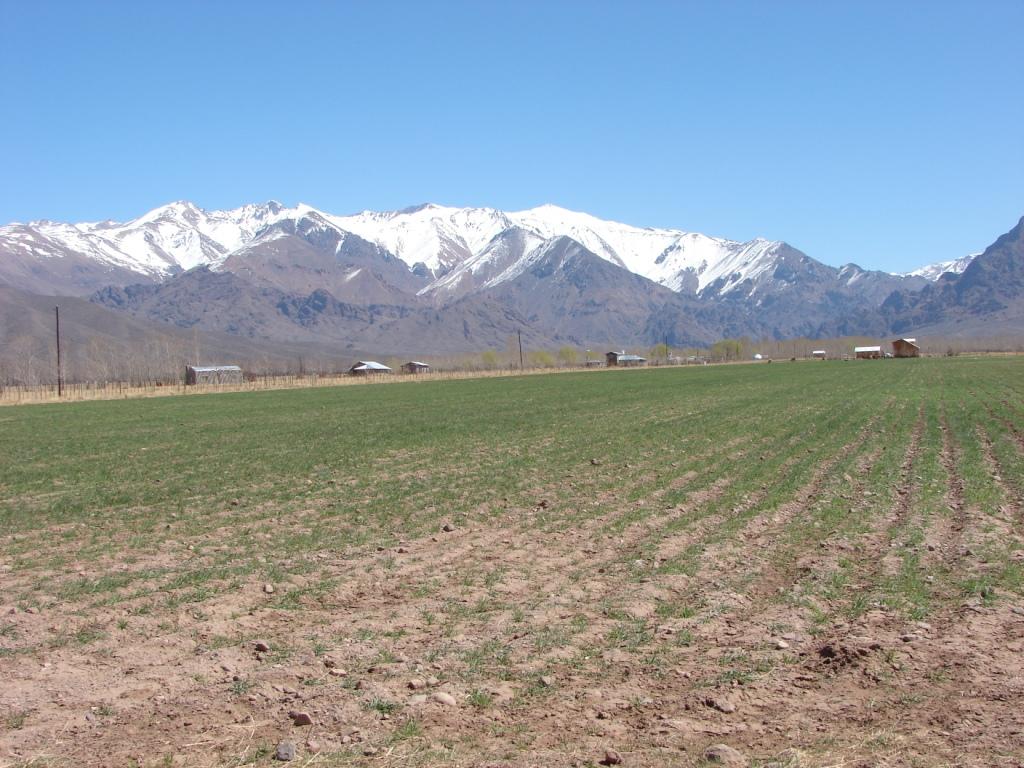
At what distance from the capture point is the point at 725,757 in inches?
241

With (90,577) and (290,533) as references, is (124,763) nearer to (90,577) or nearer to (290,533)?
(90,577)

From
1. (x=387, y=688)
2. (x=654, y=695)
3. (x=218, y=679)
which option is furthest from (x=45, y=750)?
(x=654, y=695)

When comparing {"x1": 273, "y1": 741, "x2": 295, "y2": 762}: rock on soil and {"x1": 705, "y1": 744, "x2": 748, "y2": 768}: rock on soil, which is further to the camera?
{"x1": 273, "y1": 741, "x2": 295, "y2": 762}: rock on soil

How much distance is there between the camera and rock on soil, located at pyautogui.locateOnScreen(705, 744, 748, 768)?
6.04 m

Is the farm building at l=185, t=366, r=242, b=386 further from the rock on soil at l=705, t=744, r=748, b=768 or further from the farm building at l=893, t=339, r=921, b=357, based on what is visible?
the farm building at l=893, t=339, r=921, b=357

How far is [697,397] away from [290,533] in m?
39.4

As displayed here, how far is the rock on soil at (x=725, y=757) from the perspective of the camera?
6039 mm

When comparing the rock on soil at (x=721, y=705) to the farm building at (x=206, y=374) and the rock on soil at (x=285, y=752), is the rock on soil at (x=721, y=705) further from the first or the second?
the farm building at (x=206, y=374)

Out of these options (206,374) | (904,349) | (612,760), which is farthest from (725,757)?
(904,349)

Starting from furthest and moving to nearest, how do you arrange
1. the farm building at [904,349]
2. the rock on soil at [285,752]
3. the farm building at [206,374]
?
the farm building at [904,349] < the farm building at [206,374] < the rock on soil at [285,752]

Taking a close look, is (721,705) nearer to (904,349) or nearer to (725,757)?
(725,757)

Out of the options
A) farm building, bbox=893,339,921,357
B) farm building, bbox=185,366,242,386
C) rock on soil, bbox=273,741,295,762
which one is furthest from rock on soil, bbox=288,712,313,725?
farm building, bbox=893,339,921,357

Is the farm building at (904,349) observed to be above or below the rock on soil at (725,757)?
above

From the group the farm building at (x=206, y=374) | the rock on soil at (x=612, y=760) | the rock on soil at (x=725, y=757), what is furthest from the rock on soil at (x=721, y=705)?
the farm building at (x=206, y=374)
